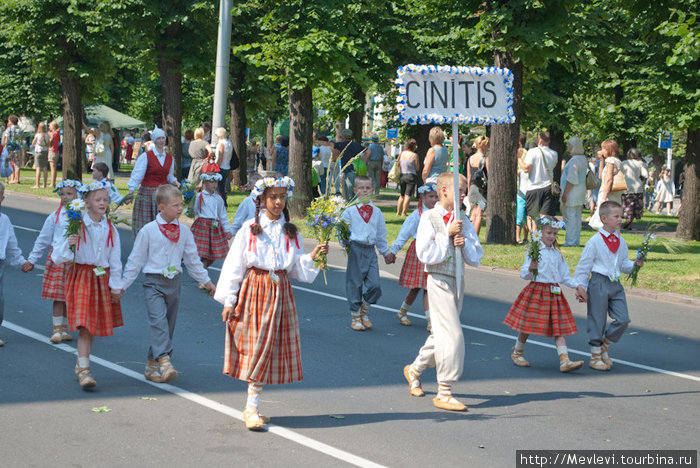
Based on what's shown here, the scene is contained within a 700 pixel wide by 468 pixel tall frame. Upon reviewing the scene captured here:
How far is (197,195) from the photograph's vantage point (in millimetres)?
12805

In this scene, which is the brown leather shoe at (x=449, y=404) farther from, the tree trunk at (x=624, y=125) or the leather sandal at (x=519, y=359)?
the tree trunk at (x=624, y=125)

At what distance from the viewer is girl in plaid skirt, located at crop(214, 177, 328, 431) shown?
6746 millimetres

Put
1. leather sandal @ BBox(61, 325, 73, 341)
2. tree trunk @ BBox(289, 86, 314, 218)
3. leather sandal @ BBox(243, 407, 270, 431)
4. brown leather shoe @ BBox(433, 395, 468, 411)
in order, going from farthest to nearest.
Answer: tree trunk @ BBox(289, 86, 314, 218), leather sandal @ BBox(61, 325, 73, 341), brown leather shoe @ BBox(433, 395, 468, 411), leather sandal @ BBox(243, 407, 270, 431)

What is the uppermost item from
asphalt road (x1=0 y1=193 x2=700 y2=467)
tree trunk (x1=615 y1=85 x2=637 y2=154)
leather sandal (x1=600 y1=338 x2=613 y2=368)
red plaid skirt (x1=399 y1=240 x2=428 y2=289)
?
tree trunk (x1=615 y1=85 x2=637 y2=154)

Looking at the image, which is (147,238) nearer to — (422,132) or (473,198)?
(473,198)

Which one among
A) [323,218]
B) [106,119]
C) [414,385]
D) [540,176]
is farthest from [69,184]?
[106,119]

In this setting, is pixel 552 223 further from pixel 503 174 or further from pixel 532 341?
pixel 503 174

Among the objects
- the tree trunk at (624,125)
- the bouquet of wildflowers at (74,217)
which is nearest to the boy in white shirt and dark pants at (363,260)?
the bouquet of wildflowers at (74,217)

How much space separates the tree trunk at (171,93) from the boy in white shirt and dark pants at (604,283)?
59.1 ft

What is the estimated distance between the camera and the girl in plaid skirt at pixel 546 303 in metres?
9.00

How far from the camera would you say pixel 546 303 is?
908 cm

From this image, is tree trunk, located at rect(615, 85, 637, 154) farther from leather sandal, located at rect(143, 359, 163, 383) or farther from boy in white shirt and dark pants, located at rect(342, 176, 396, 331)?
leather sandal, located at rect(143, 359, 163, 383)

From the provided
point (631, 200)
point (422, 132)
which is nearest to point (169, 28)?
point (422, 132)

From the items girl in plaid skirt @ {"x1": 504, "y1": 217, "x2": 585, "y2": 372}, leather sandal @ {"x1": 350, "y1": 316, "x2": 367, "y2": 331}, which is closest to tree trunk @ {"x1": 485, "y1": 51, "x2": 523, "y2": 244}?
leather sandal @ {"x1": 350, "y1": 316, "x2": 367, "y2": 331}
